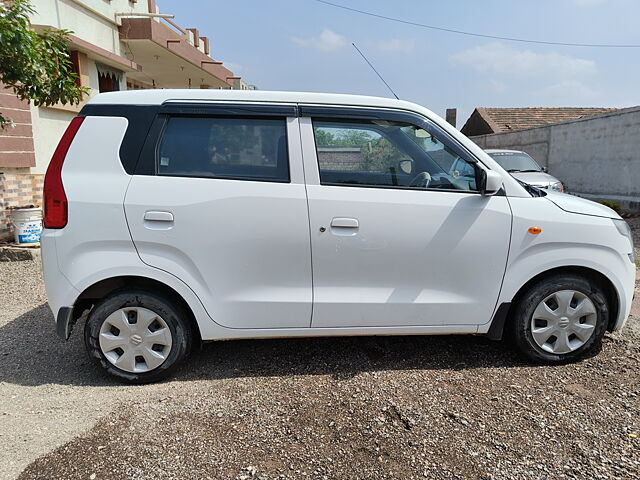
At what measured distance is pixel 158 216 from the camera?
300 cm

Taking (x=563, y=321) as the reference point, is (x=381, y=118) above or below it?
above

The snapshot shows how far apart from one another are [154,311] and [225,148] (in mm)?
1202

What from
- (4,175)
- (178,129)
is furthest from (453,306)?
(4,175)

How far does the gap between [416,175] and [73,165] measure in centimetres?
231

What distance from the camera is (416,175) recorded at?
10.7 ft

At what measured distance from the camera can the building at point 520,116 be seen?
26.9 metres

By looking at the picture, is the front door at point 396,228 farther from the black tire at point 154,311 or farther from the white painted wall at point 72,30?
the white painted wall at point 72,30

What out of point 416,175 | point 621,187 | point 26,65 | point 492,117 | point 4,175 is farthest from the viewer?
point 492,117

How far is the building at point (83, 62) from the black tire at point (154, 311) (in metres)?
4.81

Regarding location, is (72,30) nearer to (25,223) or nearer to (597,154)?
(25,223)

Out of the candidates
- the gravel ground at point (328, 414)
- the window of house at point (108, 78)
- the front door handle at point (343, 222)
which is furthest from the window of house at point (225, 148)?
the window of house at point (108, 78)

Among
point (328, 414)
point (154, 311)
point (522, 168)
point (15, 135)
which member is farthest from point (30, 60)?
point (522, 168)

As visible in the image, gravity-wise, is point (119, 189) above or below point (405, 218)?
above

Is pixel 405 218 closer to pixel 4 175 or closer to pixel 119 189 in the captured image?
pixel 119 189
